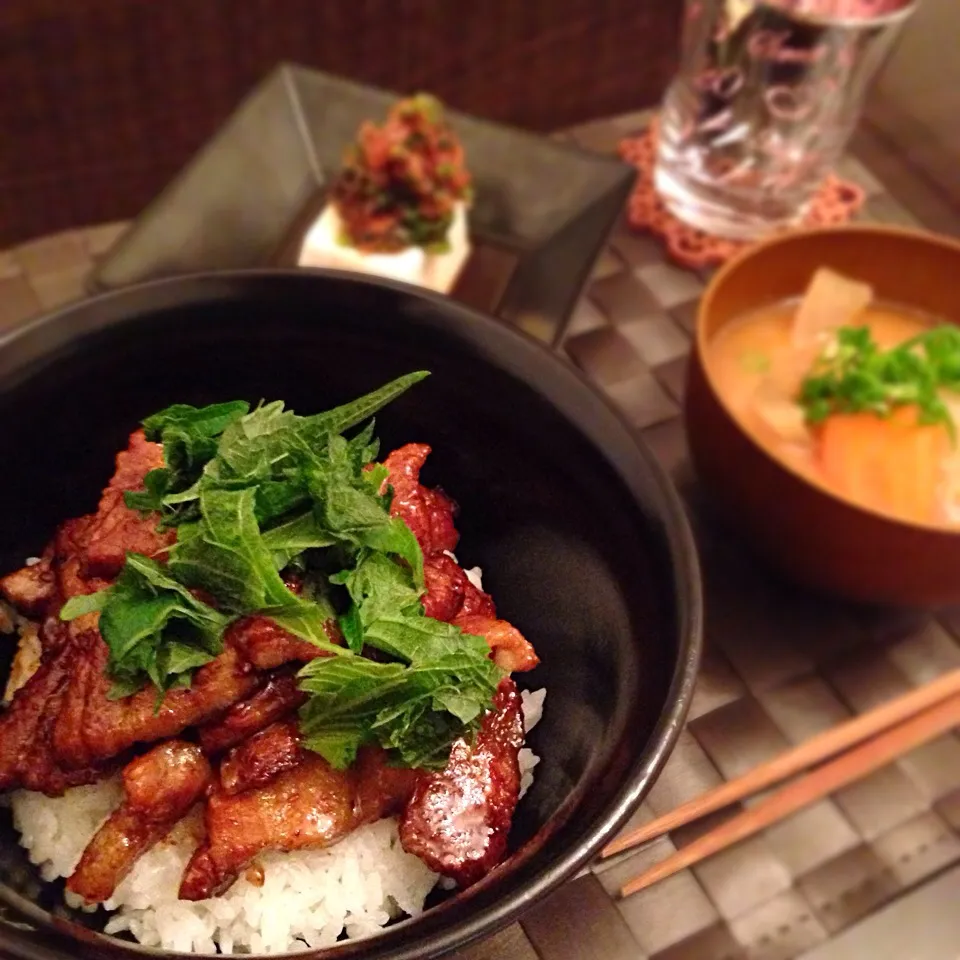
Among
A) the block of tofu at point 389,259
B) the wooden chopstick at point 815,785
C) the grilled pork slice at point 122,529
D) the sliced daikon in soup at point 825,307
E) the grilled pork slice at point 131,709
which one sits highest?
the grilled pork slice at point 122,529

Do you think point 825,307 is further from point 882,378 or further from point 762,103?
point 762,103

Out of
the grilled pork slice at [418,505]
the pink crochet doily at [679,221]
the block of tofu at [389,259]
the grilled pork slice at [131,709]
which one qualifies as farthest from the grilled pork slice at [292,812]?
the pink crochet doily at [679,221]

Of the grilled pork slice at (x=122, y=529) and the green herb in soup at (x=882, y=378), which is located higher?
the grilled pork slice at (x=122, y=529)

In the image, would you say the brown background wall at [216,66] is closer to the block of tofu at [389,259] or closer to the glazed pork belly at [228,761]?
the block of tofu at [389,259]

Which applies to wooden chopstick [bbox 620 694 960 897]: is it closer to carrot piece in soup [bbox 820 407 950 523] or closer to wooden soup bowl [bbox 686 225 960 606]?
wooden soup bowl [bbox 686 225 960 606]

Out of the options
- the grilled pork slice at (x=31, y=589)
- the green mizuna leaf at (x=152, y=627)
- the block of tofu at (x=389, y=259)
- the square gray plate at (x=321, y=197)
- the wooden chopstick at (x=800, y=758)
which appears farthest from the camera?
the block of tofu at (x=389, y=259)

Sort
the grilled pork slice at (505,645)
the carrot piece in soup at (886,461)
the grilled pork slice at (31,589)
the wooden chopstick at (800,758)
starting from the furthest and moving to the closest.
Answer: the carrot piece in soup at (886,461) < the wooden chopstick at (800,758) < the grilled pork slice at (31,589) < the grilled pork slice at (505,645)

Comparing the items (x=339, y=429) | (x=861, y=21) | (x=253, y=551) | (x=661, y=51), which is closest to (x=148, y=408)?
(x=339, y=429)
